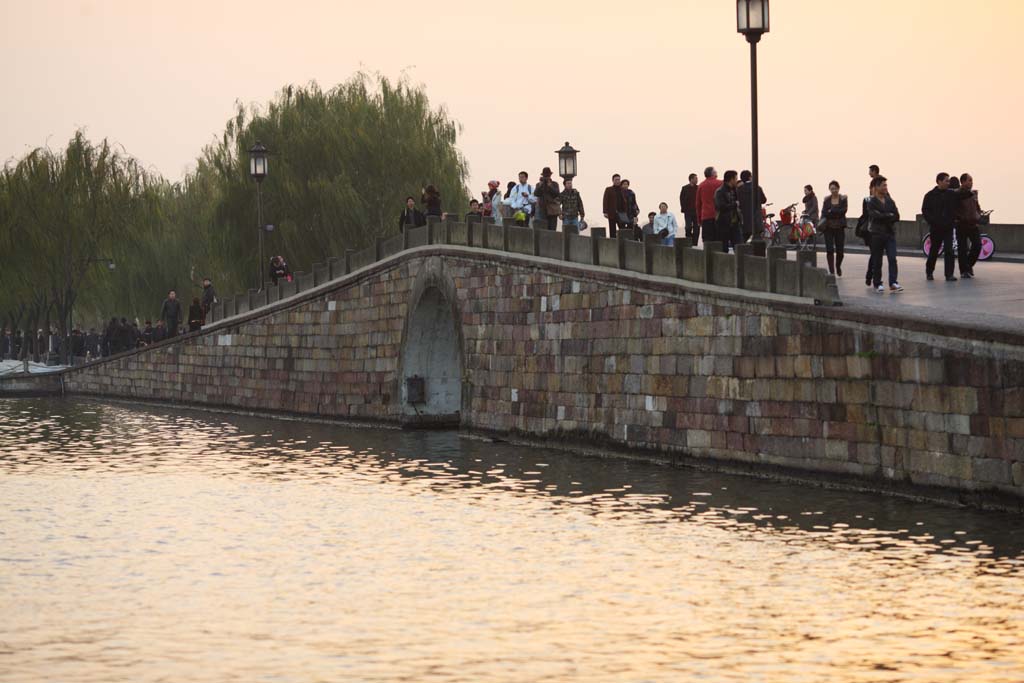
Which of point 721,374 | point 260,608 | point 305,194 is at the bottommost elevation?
point 260,608

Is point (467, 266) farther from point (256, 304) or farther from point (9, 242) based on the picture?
point (9, 242)

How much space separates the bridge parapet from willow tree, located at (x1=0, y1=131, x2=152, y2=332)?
2027 centimetres

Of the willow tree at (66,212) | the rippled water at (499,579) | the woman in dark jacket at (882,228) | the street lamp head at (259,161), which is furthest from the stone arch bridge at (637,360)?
the willow tree at (66,212)

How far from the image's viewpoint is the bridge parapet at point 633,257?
2270 cm

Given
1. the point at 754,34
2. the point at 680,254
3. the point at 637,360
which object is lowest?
the point at 637,360

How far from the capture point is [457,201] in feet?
178

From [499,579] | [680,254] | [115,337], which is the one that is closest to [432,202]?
[680,254]

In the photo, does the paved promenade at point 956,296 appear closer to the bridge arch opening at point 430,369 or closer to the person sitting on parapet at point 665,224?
the person sitting on parapet at point 665,224

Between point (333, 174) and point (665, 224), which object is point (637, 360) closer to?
point (665, 224)

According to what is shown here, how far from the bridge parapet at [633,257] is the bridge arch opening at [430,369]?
1.52 metres

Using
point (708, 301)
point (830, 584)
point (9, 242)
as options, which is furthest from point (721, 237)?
point (9, 242)

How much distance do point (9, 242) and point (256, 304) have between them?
724 inches

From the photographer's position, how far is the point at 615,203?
31219 millimetres

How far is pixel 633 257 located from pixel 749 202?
2085 millimetres
